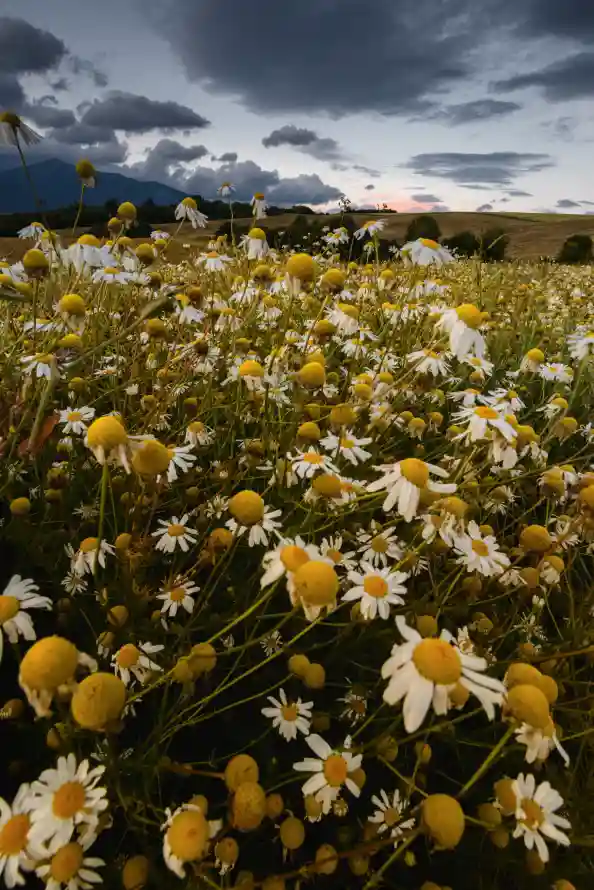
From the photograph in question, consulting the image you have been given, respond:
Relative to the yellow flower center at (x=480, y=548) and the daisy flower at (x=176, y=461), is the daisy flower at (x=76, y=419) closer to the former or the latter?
the daisy flower at (x=176, y=461)

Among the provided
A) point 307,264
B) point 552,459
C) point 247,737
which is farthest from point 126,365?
point 552,459

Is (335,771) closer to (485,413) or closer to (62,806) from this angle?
(62,806)

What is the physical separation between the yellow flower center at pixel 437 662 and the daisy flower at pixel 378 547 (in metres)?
0.81

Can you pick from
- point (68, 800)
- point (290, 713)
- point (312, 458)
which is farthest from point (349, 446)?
point (68, 800)

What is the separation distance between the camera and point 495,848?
144 centimetres

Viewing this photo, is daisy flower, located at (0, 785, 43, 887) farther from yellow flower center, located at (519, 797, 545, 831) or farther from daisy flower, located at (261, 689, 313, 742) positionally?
yellow flower center, located at (519, 797, 545, 831)

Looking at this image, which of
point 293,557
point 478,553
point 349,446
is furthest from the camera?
point 349,446

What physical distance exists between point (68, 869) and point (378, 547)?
1.18 meters

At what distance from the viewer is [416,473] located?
4.95 ft

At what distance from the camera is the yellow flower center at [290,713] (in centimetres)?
148

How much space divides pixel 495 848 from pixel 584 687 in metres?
0.62

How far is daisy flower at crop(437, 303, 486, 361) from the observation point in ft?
6.74

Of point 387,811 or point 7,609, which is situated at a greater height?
point 7,609

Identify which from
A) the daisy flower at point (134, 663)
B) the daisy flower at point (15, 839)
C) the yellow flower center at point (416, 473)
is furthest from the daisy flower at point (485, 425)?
the daisy flower at point (15, 839)
